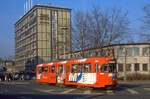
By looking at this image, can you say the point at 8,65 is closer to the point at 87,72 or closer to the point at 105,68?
the point at 87,72

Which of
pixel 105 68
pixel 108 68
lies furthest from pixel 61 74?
pixel 108 68

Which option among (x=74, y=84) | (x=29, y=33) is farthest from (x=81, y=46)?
(x=29, y=33)

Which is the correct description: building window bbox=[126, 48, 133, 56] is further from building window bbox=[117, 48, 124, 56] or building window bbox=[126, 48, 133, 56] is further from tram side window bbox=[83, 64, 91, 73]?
tram side window bbox=[83, 64, 91, 73]

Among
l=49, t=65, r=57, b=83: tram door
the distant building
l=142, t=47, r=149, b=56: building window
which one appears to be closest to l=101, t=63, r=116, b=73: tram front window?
l=49, t=65, r=57, b=83: tram door

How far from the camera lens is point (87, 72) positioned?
128 feet

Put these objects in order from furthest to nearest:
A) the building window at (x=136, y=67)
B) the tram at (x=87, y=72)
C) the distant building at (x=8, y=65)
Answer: the distant building at (x=8, y=65)
the building window at (x=136, y=67)
the tram at (x=87, y=72)

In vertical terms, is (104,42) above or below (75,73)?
above

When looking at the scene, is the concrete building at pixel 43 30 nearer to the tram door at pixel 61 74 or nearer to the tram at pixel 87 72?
the tram door at pixel 61 74

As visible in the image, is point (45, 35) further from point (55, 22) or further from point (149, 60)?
point (149, 60)

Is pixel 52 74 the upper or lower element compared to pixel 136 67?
lower

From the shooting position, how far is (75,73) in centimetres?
4184

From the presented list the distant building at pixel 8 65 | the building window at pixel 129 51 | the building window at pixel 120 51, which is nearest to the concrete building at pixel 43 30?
the distant building at pixel 8 65

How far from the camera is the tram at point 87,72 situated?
37219mm

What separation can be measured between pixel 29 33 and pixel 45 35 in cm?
1231
